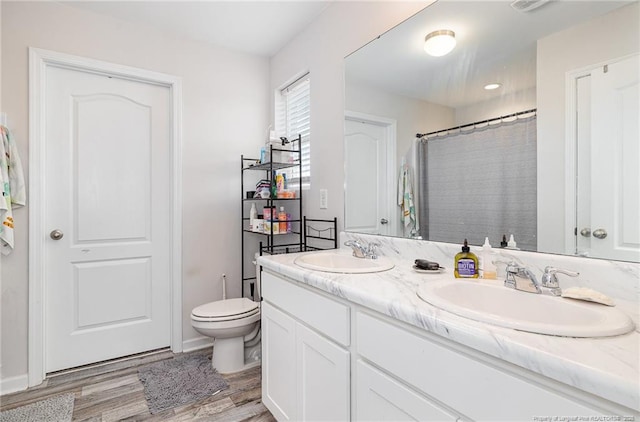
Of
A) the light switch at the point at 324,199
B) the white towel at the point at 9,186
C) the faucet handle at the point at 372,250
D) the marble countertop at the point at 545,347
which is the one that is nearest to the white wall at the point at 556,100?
the marble countertop at the point at 545,347

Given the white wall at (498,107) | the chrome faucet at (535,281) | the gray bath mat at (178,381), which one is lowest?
the gray bath mat at (178,381)

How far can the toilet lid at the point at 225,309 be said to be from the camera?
2091mm

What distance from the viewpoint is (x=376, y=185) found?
1811mm

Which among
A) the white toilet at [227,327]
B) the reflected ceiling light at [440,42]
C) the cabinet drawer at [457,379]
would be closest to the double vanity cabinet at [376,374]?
the cabinet drawer at [457,379]

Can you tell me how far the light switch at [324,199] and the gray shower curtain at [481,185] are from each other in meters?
0.75

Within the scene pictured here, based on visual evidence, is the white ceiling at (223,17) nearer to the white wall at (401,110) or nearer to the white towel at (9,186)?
the white wall at (401,110)

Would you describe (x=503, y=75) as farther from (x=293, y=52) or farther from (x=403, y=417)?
(x=293, y=52)

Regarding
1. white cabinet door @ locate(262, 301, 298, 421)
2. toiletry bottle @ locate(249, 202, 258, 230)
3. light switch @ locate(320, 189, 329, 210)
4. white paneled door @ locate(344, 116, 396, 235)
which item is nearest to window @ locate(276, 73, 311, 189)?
light switch @ locate(320, 189, 329, 210)

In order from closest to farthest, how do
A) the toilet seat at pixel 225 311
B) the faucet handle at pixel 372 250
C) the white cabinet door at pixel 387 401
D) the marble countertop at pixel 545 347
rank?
the marble countertop at pixel 545 347, the white cabinet door at pixel 387 401, the faucet handle at pixel 372 250, the toilet seat at pixel 225 311

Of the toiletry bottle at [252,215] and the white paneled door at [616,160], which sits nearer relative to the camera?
the white paneled door at [616,160]

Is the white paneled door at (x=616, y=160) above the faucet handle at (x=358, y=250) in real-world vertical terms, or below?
above

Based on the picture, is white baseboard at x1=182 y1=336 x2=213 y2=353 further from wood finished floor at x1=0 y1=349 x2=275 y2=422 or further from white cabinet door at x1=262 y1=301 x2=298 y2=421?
white cabinet door at x1=262 y1=301 x2=298 y2=421

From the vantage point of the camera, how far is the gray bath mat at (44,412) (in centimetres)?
169

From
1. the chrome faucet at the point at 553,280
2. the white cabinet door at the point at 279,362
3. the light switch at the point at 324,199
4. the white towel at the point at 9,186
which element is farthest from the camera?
the light switch at the point at 324,199
